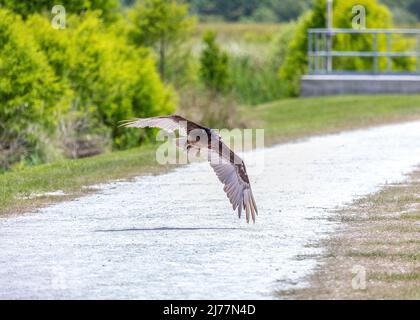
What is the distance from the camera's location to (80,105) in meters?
22.1

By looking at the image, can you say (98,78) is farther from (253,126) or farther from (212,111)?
(253,126)

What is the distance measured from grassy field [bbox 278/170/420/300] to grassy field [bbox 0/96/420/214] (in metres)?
3.56

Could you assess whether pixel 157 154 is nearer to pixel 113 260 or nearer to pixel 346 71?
pixel 113 260

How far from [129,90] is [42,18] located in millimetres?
2655

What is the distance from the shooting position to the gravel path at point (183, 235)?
28.0 ft

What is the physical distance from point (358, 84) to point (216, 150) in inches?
909

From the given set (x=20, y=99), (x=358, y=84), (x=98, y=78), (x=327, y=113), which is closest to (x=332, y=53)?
(x=358, y=84)

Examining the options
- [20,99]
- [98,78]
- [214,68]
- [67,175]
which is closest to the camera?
[67,175]

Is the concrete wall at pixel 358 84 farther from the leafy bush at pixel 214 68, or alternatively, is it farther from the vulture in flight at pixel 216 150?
the vulture in flight at pixel 216 150

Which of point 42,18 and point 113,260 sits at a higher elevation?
point 42,18

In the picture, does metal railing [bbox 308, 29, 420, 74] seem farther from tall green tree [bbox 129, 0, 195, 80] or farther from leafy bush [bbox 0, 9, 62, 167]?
leafy bush [bbox 0, 9, 62, 167]

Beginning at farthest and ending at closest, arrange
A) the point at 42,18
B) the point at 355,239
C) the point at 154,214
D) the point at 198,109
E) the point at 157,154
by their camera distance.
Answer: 1. the point at 198,109
2. the point at 42,18
3. the point at 157,154
4. the point at 154,214
5. the point at 355,239

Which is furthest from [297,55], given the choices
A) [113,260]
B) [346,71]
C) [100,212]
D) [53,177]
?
[113,260]

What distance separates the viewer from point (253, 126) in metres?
25.3
